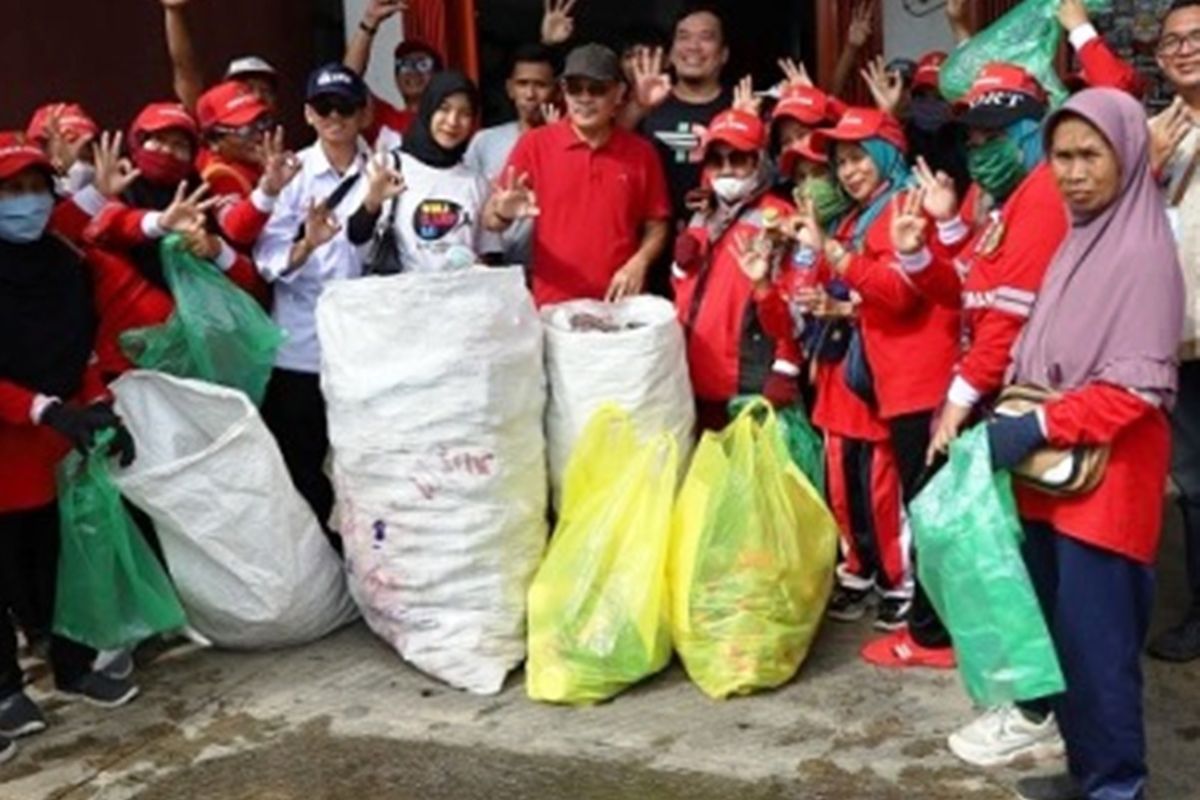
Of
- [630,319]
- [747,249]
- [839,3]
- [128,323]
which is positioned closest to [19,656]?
[128,323]

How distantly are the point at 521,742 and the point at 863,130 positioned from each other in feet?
5.95

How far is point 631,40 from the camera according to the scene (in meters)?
5.58

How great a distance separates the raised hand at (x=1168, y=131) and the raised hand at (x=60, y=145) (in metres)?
3.05

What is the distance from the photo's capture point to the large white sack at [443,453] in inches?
151

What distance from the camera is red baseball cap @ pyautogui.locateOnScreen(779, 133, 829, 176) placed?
4.17m

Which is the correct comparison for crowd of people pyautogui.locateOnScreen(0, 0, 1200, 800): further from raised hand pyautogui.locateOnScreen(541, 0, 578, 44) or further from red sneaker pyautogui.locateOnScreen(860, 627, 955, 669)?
raised hand pyautogui.locateOnScreen(541, 0, 578, 44)

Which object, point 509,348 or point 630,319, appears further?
point 630,319

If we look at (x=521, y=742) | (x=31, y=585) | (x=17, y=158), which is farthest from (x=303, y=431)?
(x=521, y=742)

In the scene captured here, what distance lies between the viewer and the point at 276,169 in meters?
4.27

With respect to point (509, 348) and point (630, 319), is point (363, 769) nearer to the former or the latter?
point (509, 348)

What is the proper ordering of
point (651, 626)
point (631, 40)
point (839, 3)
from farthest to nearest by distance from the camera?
point (839, 3), point (631, 40), point (651, 626)

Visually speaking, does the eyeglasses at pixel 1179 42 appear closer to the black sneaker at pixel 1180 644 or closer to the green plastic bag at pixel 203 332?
the black sneaker at pixel 1180 644

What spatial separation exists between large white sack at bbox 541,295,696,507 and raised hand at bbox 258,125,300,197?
0.86m

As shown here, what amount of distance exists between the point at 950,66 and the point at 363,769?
256cm
